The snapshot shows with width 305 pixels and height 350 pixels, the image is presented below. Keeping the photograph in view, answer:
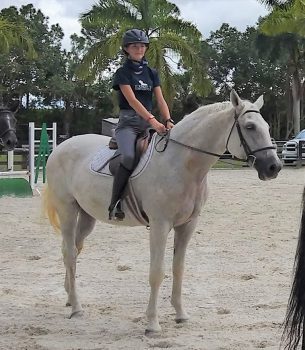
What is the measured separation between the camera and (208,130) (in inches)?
180

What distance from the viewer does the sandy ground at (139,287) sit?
4.42 m

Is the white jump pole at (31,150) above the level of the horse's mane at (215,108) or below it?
below

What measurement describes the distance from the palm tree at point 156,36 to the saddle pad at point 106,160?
1894 cm

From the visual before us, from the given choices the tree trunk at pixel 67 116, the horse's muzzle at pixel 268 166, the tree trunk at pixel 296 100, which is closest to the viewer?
the horse's muzzle at pixel 268 166

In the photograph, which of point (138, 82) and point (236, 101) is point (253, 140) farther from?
point (138, 82)

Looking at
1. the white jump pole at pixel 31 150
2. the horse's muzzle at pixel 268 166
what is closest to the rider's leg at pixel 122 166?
the horse's muzzle at pixel 268 166

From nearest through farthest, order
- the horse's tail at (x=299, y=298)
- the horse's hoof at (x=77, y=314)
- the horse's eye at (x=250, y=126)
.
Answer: the horse's tail at (x=299, y=298) < the horse's eye at (x=250, y=126) < the horse's hoof at (x=77, y=314)

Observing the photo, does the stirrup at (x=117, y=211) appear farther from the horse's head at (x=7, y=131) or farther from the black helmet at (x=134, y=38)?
the horse's head at (x=7, y=131)

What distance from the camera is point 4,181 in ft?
42.8

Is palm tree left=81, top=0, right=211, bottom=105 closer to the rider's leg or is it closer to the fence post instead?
the fence post

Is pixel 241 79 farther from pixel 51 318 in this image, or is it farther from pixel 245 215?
pixel 51 318

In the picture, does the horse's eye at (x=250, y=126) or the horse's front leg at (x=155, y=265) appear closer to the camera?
the horse's eye at (x=250, y=126)

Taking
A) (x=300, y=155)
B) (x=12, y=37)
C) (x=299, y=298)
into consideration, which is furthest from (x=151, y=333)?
(x=300, y=155)

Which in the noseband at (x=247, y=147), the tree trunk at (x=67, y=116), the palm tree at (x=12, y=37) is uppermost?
the palm tree at (x=12, y=37)
